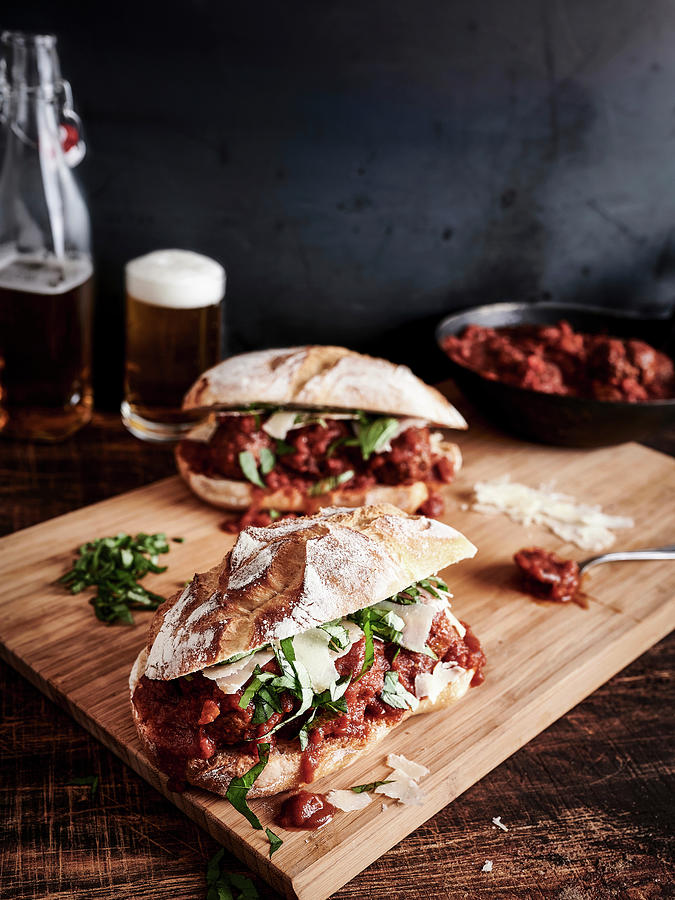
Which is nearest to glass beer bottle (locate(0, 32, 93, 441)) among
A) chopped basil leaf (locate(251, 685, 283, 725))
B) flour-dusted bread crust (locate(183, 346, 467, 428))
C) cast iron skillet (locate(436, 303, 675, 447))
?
flour-dusted bread crust (locate(183, 346, 467, 428))

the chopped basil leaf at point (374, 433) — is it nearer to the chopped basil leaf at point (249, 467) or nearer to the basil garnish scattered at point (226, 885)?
the chopped basil leaf at point (249, 467)

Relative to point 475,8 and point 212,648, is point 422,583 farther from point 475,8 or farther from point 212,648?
point 475,8

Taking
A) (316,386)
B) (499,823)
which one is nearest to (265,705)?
(499,823)

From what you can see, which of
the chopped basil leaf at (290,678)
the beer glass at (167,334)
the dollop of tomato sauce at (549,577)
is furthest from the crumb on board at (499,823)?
the beer glass at (167,334)

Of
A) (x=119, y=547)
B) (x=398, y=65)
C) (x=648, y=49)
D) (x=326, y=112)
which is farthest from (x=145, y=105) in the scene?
(x=648, y=49)

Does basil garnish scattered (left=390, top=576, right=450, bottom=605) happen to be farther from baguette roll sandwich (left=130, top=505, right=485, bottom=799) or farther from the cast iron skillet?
the cast iron skillet

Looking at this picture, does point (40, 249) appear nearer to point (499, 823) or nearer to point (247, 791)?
point (247, 791)

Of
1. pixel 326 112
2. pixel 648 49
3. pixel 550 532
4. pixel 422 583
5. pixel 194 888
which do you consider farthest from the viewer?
pixel 648 49
